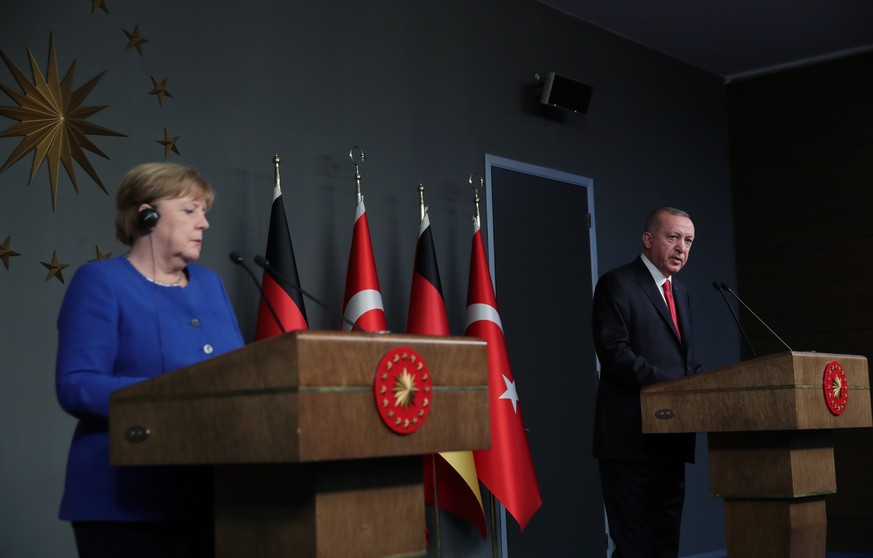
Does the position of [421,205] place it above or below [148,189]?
above

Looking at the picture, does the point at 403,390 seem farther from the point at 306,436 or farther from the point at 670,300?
the point at 670,300

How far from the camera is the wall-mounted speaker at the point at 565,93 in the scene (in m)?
6.31

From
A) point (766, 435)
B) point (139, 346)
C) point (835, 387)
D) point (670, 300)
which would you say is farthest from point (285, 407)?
point (670, 300)

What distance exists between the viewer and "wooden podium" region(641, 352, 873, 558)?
11.4 feet

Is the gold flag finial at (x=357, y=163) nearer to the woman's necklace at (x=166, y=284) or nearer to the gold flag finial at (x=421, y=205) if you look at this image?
the gold flag finial at (x=421, y=205)

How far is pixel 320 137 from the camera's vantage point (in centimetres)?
501

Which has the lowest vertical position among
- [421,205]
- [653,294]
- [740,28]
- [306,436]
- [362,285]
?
[306,436]

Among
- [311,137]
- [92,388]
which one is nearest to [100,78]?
[311,137]

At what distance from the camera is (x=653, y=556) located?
4.03 metres

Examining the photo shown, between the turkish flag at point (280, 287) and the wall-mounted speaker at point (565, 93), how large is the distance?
2.31 metres

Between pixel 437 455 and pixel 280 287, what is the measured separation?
46.5 inches

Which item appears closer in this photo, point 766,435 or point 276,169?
point 766,435

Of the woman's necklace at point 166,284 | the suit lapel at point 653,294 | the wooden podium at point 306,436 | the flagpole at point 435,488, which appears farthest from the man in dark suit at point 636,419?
the woman's necklace at point 166,284

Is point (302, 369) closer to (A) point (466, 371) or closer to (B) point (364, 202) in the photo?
(A) point (466, 371)
